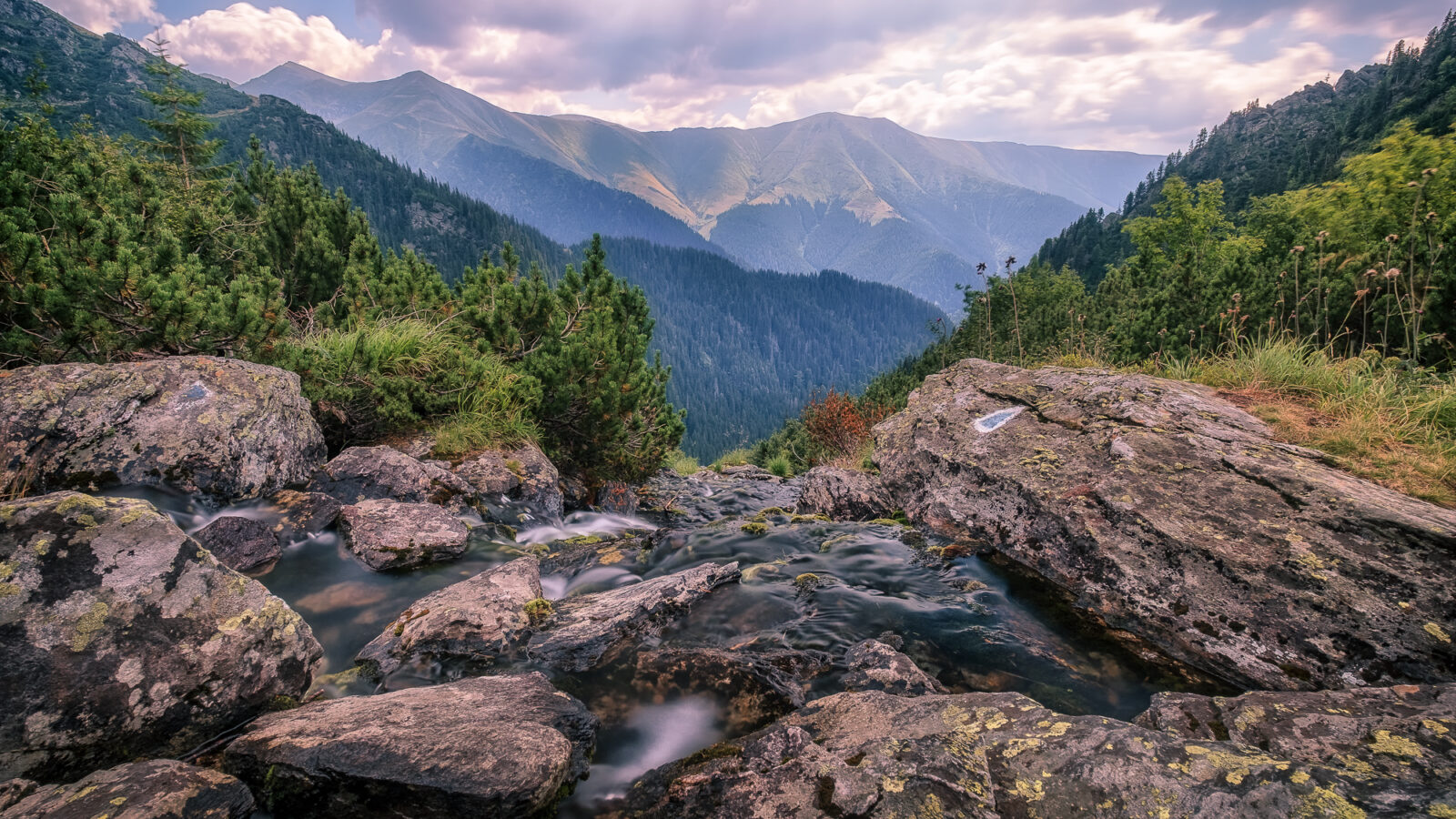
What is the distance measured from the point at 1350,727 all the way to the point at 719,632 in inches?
144

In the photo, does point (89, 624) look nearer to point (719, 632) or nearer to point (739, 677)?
point (739, 677)

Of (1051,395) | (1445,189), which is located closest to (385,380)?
(1051,395)

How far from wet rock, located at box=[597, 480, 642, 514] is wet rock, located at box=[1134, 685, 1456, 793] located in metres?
8.59

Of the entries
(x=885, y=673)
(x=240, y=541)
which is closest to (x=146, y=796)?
(x=240, y=541)

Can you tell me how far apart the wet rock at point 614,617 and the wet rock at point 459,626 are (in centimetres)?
27

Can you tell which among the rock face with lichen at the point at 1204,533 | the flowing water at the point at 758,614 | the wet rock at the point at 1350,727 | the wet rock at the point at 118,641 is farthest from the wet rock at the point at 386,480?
the wet rock at the point at 1350,727

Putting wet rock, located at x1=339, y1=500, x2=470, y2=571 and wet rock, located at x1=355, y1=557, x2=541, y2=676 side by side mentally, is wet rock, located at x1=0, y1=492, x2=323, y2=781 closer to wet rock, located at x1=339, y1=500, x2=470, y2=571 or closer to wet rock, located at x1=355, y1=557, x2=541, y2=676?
wet rock, located at x1=355, y1=557, x2=541, y2=676

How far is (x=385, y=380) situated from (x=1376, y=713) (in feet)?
30.5

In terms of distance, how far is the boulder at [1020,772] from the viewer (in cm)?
195

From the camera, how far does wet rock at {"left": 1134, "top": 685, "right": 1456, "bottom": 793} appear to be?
2.05 metres

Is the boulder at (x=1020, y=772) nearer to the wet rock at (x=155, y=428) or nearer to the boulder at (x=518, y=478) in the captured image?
the wet rock at (x=155, y=428)

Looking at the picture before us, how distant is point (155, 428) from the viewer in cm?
516

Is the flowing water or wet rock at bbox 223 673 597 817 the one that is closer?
wet rock at bbox 223 673 597 817

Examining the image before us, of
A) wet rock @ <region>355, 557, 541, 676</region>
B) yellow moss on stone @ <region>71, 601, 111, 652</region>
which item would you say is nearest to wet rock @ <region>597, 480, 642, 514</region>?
wet rock @ <region>355, 557, 541, 676</region>
